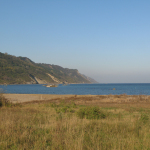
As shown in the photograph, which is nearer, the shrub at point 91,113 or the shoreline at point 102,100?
the shrub at point 91,113

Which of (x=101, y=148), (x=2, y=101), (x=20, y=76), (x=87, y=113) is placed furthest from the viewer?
(x=20, y=76)

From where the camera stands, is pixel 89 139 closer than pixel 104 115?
Yes

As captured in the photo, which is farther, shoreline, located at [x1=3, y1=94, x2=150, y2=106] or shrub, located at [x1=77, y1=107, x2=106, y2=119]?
shoreline, located at [x1=3, y1=94, x2=150, y2=106]

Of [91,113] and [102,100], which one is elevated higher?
[91,113]

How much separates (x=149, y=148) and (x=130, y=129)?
215cm

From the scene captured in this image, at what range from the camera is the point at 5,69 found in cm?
15375

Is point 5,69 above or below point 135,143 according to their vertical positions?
above

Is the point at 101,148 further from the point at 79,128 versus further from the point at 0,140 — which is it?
the point at 0,140

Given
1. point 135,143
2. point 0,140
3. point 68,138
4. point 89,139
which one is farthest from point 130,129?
point 0,140

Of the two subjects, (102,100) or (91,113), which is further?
(102,100)

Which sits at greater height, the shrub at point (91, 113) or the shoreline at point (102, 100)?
the shrub at point (91, 113)

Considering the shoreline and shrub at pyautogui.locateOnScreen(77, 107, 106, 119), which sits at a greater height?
shrub at pyautogui.locateOnScreen(77, 107, 106, 119)

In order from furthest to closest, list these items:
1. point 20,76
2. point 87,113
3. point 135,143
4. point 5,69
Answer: point 20,76
point 5,69
point 87,113
point 135,143

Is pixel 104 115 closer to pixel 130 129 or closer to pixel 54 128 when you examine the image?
pixel 130 129
